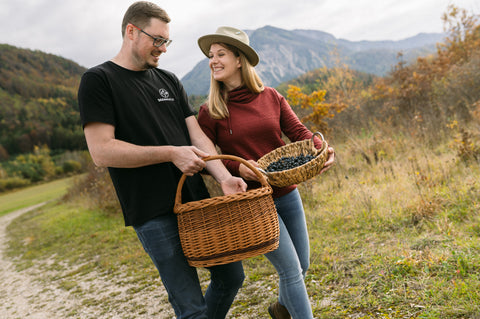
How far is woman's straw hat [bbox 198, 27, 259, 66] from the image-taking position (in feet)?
8.05

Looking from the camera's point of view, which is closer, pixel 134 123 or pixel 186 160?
pixel 186 160

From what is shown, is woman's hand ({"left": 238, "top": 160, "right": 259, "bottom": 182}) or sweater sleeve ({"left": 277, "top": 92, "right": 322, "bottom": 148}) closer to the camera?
woman's hand ({"left": 238, "top": 160, "right": 259, "bottom": 182})

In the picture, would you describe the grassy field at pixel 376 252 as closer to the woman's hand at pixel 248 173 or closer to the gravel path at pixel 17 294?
the gravel path at pixel 17 294

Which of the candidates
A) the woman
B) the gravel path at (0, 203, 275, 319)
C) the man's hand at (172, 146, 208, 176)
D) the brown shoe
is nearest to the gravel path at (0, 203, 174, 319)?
the gravel path at (0, 203, 275, 319)

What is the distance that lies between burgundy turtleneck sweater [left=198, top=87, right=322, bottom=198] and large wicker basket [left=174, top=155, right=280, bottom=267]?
60 centimetres

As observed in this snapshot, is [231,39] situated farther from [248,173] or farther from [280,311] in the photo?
[280,311]

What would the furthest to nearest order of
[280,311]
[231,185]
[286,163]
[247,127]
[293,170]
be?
[280,311]
[247,127]
[286,163]
[231,185]
[293,170]

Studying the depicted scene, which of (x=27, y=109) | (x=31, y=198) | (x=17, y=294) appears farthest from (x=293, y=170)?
(x=27, y=109)

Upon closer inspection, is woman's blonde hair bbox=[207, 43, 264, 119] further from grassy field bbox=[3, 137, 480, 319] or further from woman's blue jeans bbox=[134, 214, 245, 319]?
grassy field bbox=[3, 137, 480, 319]

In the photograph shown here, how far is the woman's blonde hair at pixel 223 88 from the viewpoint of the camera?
2412 mm

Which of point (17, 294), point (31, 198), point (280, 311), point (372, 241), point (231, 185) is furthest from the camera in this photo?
point (31, 198)

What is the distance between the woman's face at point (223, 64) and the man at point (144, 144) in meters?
0.57

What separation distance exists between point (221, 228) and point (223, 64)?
128 cm

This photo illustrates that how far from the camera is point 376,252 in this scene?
3619mm
